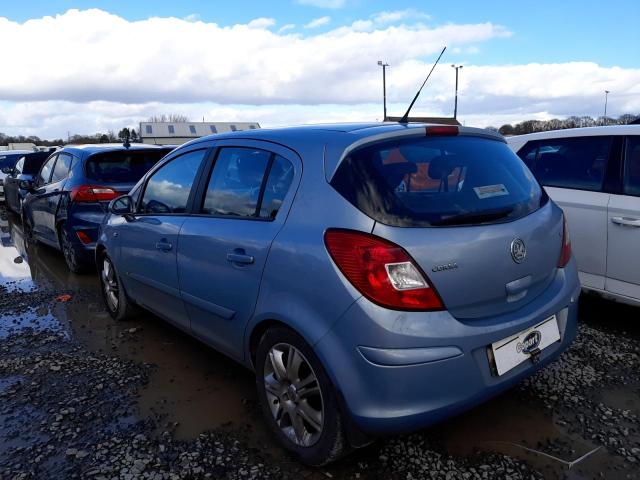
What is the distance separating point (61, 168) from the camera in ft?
22.3

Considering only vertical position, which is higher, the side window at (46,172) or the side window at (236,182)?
the side window at (236,182)

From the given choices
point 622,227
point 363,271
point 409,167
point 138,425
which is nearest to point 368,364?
point 363,271

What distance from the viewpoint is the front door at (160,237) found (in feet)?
11.2

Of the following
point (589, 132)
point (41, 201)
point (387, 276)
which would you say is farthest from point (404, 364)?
point (41, 201)

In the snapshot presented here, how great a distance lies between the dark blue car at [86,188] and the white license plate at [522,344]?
503cm

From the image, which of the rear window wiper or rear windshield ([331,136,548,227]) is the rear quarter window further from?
the rear window wiper

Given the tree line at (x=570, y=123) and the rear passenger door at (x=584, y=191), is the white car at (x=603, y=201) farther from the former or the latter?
the tree line at (x=570, y=123)

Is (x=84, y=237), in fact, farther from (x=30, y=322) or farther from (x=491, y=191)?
(x=491, y=191)

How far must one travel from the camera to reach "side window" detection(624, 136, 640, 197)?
12.9 feet

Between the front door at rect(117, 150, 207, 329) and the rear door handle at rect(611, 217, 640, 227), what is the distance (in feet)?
10.2

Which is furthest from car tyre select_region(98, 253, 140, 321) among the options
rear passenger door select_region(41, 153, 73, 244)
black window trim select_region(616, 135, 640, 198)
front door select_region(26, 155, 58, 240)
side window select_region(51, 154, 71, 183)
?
black window trim select_region(616, 135, 640, 198)

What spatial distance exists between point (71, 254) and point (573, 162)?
581 centimetres

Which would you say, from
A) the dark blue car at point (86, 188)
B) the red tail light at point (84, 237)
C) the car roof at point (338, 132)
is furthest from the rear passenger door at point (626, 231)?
the red tail light at point (84, 237)

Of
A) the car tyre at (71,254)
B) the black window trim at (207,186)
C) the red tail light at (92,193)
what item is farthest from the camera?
the car tyre at (71,254)
